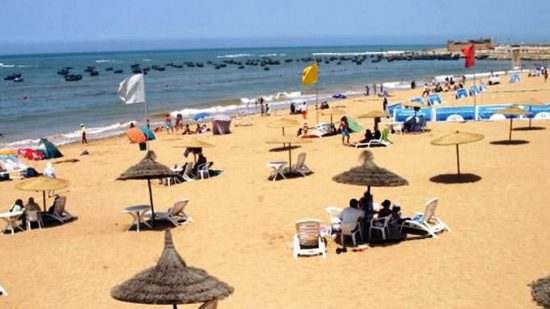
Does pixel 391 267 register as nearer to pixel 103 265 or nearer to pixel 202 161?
pixel 103 265

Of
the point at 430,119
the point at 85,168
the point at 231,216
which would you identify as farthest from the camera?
the point at 430,119

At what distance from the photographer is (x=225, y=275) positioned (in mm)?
9633

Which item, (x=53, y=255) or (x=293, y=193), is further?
(x=293, y=193)

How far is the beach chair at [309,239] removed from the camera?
1034 cm

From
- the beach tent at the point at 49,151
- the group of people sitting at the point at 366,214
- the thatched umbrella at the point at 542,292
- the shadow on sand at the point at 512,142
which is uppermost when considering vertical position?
the thatched umbrella at the point at 542,292

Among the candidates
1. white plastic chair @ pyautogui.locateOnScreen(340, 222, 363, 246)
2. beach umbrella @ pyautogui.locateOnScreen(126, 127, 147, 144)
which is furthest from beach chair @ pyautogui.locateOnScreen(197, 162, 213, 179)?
beach umbrella @ pyautogui.locateOnScreen(126, 127, 147, 144)

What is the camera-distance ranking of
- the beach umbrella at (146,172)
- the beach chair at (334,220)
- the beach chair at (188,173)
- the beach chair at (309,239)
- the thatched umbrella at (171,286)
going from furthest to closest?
the beach chair at (188,173) < the beach umbrella at (146,172) < the beach chair at (334,220) < the beach chair at (309,239) < the thatched umbrella at (171,286)

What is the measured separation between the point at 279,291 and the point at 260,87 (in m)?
54.1

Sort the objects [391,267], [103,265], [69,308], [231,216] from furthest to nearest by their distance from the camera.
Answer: [231,216] → [103,265] → [391,267] → [69,308]

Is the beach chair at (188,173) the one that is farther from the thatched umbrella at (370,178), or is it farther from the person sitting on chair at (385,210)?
the person sitting on chair at (385,210)

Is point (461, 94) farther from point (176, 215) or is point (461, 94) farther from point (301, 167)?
point (176, 215)

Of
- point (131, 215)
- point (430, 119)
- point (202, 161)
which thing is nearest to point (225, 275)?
point (131, 215)

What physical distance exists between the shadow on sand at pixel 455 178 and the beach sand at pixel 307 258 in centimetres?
27

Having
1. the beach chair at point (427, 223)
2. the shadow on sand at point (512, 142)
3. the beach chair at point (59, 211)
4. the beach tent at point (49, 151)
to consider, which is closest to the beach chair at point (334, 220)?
the beach chair at point (427, 223)
